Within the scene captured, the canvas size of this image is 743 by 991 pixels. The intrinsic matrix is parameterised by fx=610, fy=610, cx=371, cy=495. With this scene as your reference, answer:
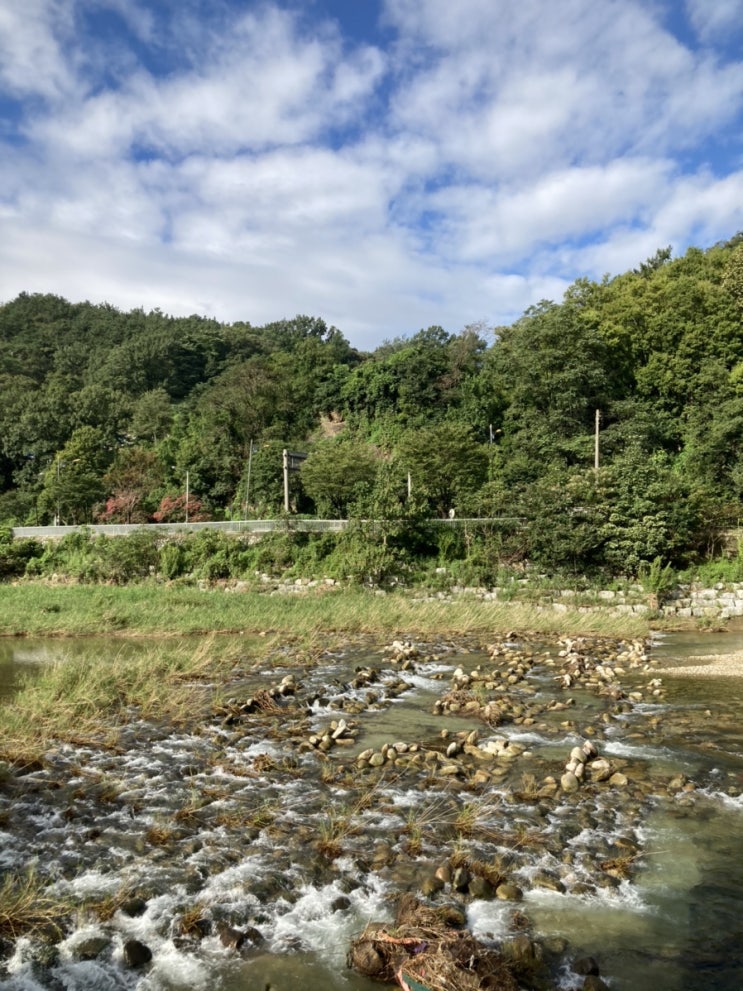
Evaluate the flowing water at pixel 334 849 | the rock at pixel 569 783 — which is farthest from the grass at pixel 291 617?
A: the rock at pixel 569 783

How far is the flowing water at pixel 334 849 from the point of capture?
4.23m

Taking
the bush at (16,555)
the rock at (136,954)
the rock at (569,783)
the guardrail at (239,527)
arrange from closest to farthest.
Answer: the rock at (136,954), the rock at (569,783), the guardrail at (239,527), the bush at (16,555)

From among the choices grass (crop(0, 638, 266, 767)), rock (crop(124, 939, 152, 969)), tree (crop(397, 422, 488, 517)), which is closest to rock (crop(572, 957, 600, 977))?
rock (crop(124, 939, 152, 969))

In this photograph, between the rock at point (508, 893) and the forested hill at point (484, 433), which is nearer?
the rock at point (508, 893)

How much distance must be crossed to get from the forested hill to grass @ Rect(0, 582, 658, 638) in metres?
5.35

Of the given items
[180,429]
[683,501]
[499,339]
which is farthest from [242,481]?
[683,501]

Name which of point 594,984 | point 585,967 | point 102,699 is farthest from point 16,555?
point 594,984

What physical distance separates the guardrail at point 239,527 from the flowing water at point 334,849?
17.7 metres

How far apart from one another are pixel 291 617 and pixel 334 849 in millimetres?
12800

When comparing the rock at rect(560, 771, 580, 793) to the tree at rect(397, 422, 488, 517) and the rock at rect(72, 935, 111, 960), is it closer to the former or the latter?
the rock at rect(72, 935, 111, 960)

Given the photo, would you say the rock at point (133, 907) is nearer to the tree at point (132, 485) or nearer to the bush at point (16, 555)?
the bush at point (16, 555)

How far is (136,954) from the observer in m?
4.20

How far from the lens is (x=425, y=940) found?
4.21m

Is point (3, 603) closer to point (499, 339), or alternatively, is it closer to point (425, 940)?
point (425, 940)
